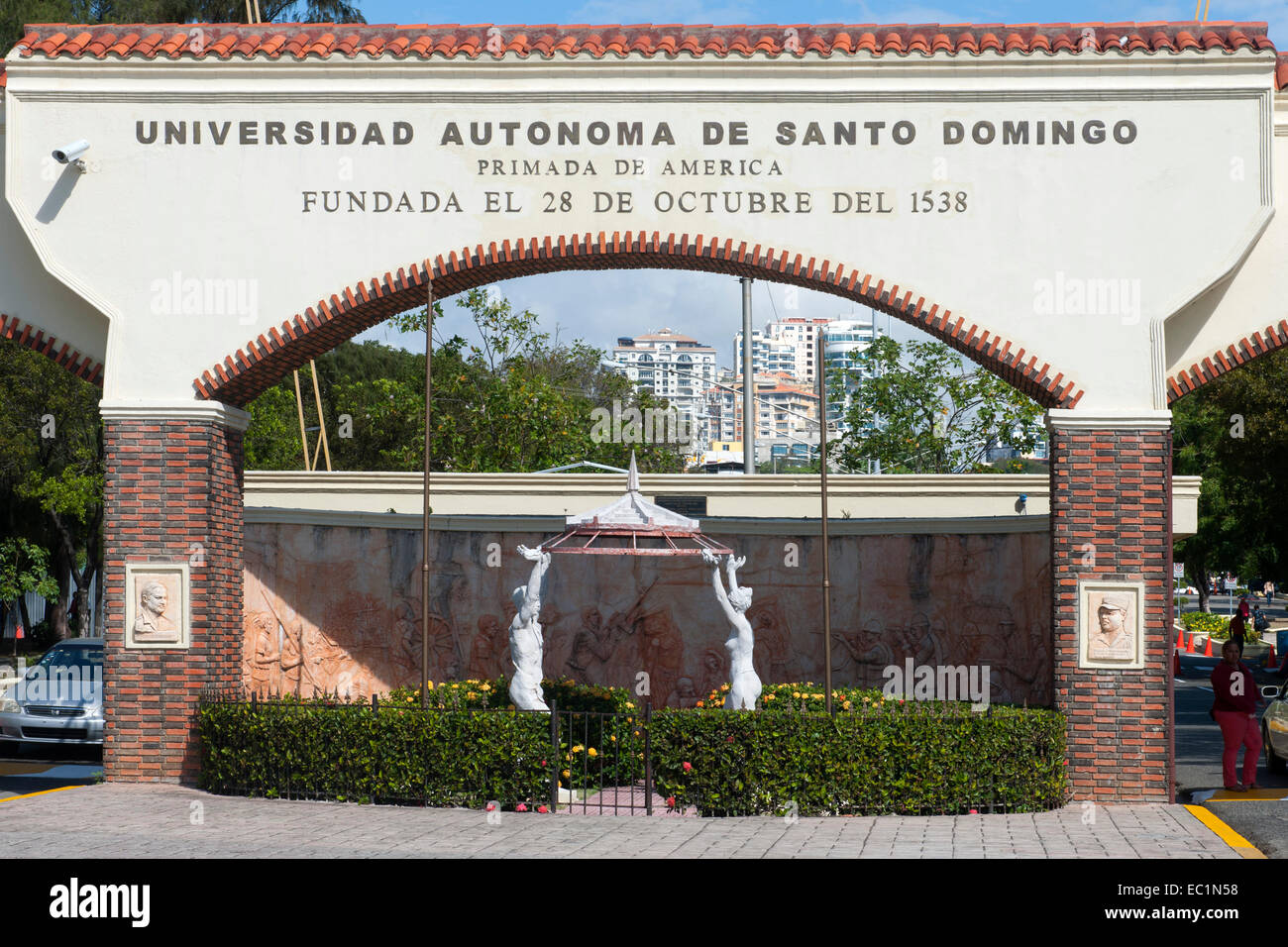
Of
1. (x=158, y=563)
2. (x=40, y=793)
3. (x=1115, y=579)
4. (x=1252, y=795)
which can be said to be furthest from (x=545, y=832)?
(x=1252, y=795)

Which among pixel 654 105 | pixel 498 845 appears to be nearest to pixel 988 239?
pixel 654 105

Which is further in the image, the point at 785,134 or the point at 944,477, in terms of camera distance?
the point at 944,477

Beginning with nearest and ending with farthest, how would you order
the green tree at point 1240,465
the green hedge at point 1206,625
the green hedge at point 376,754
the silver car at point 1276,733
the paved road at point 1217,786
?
1. the paved road at point 1217,786
2. the green hedge at point 376,754
3. the silver car at point 1276,733
4. the green tree at point 1240,465
5. the green hedge at point 1206,625

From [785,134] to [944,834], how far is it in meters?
7.35

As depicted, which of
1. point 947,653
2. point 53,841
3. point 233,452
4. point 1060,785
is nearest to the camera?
point 53,841

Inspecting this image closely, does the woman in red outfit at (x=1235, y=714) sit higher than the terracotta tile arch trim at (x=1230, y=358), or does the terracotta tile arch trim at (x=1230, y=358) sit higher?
the terracotta tile arch trim at (x=1230, y=358)

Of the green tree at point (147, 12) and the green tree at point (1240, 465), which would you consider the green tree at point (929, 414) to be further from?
the green tree at point (147, 12)

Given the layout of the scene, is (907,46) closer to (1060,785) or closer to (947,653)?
(1060,785)

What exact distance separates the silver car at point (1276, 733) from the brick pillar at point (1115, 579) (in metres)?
3.60

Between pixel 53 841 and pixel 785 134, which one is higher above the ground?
pixel 785 134

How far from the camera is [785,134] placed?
594 inches

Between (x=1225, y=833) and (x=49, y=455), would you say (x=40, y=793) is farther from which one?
(x=49, y=455)

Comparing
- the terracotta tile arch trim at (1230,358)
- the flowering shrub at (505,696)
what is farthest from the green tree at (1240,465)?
the flowering shrub at (505,696)

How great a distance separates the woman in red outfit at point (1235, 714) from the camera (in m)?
15.5
